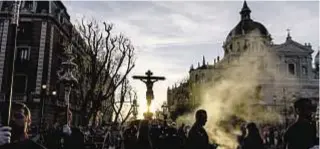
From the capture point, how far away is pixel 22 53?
37156 millimetres

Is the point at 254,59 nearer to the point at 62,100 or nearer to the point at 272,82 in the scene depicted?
the point at 272,82

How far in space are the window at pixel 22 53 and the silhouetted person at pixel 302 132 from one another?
34900 mm

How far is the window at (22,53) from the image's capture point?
121 feet

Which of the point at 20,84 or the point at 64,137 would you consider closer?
the point at 64,137

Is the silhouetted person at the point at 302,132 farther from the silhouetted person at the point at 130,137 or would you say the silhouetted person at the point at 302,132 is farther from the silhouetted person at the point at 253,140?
the silhouetted person at the point at 130,137

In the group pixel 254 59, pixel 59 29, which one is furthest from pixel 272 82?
pixel 59 29

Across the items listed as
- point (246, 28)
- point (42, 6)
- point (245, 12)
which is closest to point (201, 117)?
point (42, 6)

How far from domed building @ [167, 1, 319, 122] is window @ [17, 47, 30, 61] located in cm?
2451

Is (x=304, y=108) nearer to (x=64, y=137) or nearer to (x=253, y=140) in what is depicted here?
(x=64, y=137)

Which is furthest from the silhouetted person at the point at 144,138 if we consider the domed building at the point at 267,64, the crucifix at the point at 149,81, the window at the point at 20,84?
the domed building at the point at 267,64

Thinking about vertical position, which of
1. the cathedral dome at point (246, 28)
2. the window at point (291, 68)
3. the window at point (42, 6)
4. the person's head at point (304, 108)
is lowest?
the person's head at point (304, 108)

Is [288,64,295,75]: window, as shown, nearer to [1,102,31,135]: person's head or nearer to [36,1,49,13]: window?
[36,1,49,13]: window

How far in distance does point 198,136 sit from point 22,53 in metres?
33.8

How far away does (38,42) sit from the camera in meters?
36.9
